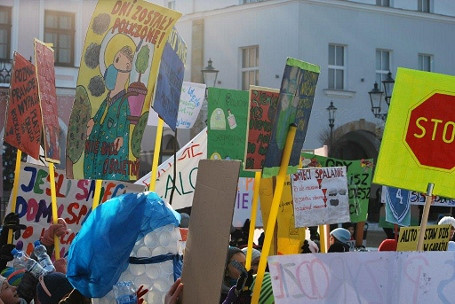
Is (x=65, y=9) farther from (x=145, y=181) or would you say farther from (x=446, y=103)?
(x=446, y=103)

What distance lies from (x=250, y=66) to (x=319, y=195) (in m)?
21.7

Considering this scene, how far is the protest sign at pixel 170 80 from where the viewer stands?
5.47m

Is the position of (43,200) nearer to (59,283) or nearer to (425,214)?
(59,283)

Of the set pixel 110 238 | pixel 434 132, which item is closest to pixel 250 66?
pixel 434 132

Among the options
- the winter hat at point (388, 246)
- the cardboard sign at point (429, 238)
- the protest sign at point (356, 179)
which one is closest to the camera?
the cardboard sign at point (429, 238)

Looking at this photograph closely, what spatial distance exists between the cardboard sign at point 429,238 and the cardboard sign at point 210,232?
224 cm

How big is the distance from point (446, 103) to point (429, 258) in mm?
1046

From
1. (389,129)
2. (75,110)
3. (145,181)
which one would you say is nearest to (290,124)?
(389,129)

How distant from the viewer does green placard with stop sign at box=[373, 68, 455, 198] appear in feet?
15.5

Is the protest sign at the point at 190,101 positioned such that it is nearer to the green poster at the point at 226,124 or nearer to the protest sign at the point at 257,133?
the green poster at the point at 226,124

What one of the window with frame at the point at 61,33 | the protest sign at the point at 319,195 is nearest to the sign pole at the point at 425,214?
the protest sign at the point at 319,195

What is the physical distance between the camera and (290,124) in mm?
4586

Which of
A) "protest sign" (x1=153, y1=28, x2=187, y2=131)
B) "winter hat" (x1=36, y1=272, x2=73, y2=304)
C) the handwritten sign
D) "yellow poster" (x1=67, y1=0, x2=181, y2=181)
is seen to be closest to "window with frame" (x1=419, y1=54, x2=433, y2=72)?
the handwritten sign

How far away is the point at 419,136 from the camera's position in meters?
4.80
